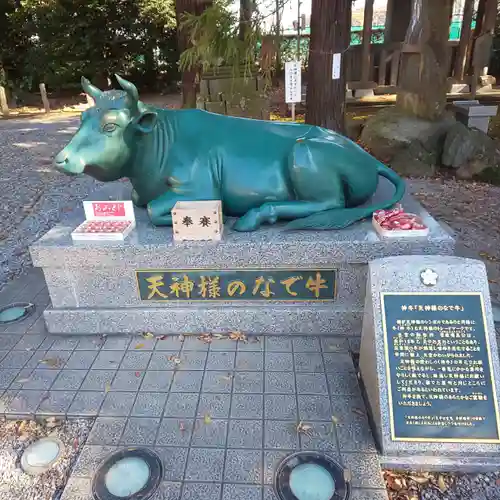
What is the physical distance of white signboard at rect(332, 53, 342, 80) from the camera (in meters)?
7.18

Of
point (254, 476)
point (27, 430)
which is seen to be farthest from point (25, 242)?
point (254, 476)

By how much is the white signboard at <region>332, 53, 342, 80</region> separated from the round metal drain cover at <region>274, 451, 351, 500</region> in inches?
247

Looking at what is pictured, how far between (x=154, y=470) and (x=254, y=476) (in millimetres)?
579

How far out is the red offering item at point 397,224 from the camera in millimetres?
3324

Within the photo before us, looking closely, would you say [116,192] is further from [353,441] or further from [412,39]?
[412,39]

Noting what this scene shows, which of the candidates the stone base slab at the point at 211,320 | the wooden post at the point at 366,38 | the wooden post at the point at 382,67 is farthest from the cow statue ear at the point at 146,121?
the wooden post at the point at 382,67

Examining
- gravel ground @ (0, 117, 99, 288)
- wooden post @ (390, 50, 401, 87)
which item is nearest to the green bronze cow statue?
gravel ground @ (0, 117, 99, 288)

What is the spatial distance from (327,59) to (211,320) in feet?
17.4

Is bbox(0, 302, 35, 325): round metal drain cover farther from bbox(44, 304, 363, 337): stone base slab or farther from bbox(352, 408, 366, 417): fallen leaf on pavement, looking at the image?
bbox(352, 408, 366, 417): fallen leaf on pavement

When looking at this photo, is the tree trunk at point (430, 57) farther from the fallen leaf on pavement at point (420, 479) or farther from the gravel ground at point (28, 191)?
the fallen leaf on pavement at point (420, 479)

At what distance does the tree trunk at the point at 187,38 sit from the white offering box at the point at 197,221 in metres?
7.40

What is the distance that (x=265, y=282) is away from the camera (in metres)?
3.55

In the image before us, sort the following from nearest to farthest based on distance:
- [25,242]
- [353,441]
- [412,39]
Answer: [353,441] < [25,242] < [412,39]

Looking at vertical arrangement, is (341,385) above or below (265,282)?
below
